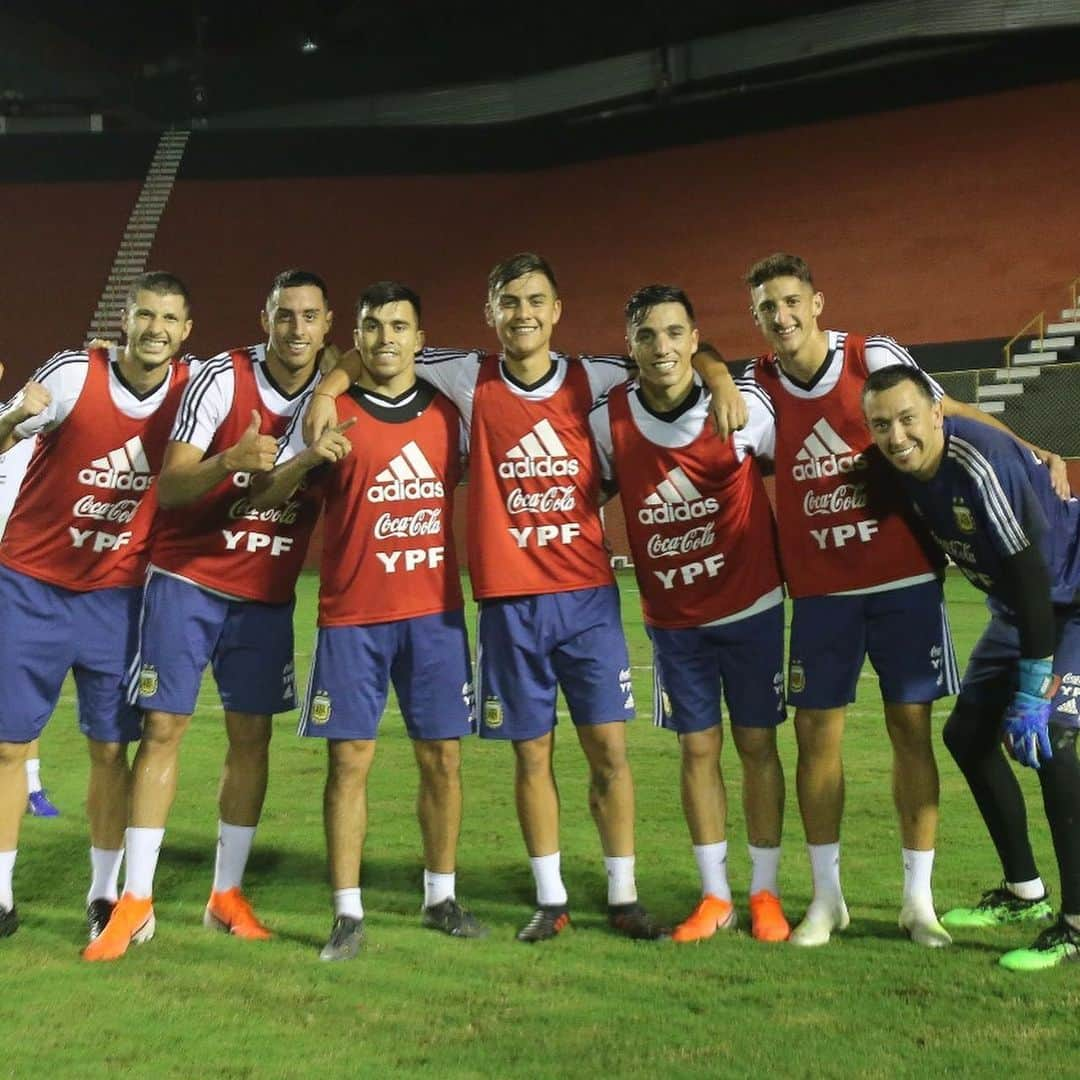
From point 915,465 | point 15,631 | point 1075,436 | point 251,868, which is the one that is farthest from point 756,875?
point 1075,436

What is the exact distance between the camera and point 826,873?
13.9 feet

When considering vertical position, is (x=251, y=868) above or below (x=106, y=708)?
below

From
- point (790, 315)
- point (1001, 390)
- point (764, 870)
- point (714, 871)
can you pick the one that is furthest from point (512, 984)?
point (1001, 390)

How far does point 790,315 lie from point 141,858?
9.04ft

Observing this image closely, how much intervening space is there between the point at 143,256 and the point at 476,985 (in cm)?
2297

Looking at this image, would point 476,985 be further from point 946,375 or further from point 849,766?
point 946,375

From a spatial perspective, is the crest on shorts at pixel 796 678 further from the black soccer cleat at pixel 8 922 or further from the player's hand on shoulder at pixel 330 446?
the black soccer cleat at pixel 8 922

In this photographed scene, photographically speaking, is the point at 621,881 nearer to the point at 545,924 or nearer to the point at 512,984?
the point at 545,924

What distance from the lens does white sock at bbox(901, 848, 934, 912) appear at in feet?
13.7

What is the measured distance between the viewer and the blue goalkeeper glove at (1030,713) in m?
3.84

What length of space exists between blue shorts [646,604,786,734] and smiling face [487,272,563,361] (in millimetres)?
1045

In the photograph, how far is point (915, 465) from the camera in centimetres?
395

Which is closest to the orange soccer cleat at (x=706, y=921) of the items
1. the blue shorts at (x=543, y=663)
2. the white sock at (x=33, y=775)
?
the blue shorts at (x=543, y=663)

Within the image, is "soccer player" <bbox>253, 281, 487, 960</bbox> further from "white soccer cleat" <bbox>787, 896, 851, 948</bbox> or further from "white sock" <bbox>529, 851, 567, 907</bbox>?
"white soccer cleat" <bbox>787, 896, 851, 948</bbox>
